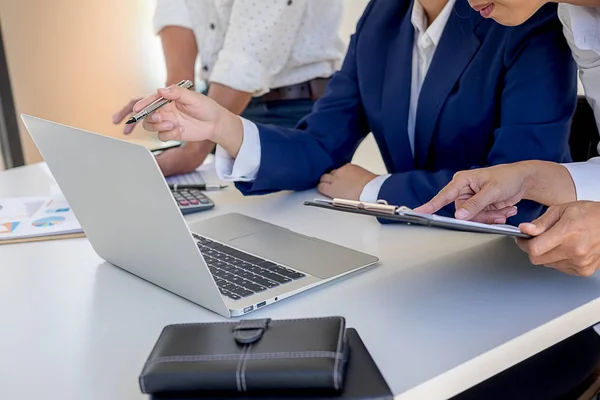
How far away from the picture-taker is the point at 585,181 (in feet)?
2.69

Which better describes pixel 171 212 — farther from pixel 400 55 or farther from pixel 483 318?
pixel 400 55

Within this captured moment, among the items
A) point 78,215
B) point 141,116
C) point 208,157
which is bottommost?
point 208,157

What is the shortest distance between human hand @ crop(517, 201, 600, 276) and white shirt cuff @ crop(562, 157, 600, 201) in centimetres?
14

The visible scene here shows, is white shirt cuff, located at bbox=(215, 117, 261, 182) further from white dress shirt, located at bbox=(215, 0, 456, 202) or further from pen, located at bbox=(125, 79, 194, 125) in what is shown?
pen, located at bbox=(125, 79, 194, 125)

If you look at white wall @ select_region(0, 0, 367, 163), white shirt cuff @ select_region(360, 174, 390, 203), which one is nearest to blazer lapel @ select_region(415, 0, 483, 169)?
white shirt cuff @ select_region(360, 174, 390, 203)

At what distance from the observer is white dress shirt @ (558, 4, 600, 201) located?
82cm

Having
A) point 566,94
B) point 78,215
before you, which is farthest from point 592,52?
point 78,215

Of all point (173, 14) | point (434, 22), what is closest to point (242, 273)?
point (434, 22)

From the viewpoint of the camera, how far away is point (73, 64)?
270cm

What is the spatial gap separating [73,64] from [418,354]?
2471mm

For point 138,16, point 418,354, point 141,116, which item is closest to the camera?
point 418,354

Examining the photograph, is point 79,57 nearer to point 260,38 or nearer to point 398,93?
point 260,38

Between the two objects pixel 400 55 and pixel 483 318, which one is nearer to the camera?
pixel 483 318

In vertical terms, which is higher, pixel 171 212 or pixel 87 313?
pixel 171 212
